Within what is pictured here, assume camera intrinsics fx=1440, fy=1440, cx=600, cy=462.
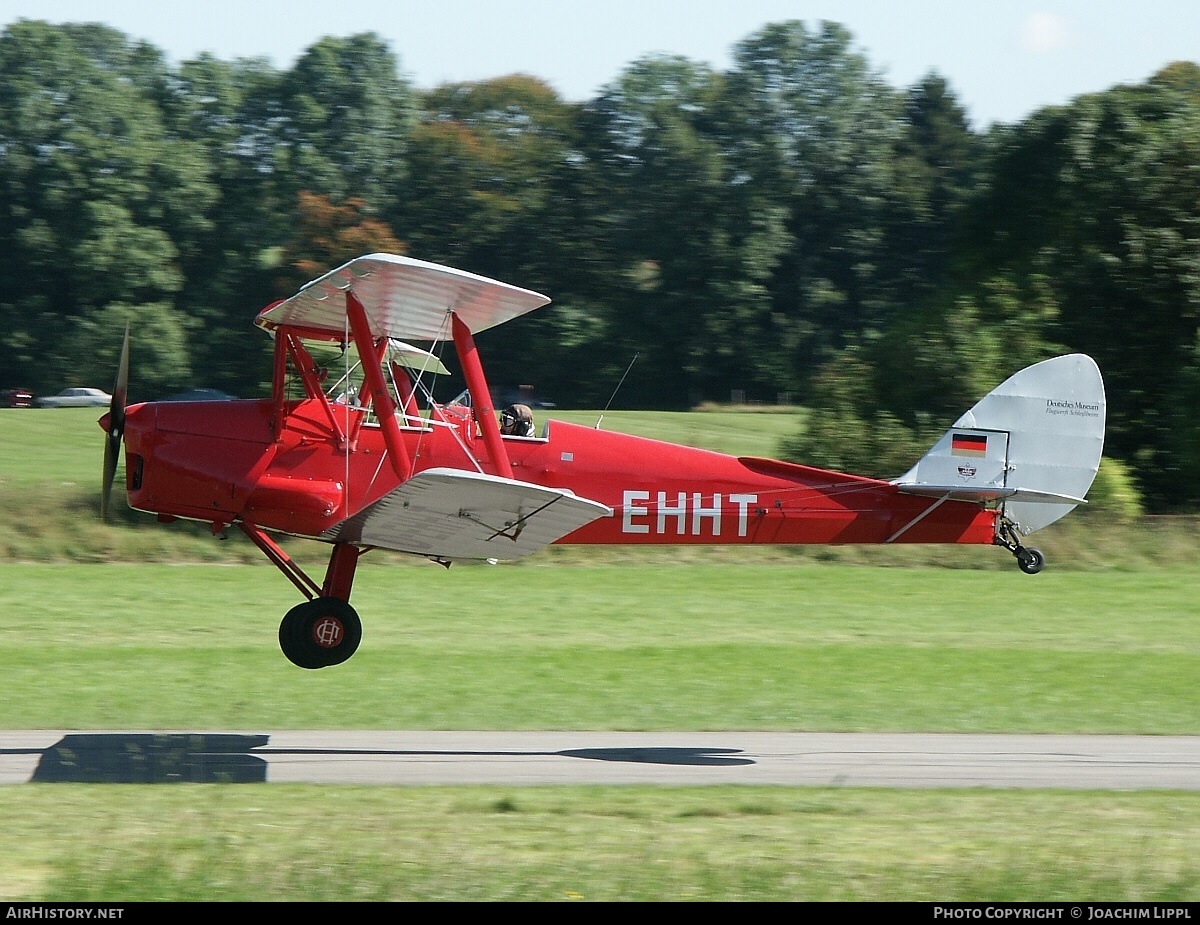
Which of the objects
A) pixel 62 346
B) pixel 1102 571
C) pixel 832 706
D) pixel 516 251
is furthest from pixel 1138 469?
pixel 62 346

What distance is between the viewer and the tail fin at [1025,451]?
11859 mm

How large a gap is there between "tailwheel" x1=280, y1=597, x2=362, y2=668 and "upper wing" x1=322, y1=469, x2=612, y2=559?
601 mm

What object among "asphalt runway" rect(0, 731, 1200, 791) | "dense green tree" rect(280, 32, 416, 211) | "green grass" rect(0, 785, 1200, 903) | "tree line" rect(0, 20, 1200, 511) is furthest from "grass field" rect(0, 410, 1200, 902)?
"dense green tree" rect(280, 32, 416, 211)

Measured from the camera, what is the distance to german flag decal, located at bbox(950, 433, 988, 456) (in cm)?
1198

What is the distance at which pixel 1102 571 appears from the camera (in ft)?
76.1

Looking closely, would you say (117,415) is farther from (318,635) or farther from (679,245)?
(679,245)

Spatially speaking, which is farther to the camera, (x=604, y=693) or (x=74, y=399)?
(x=74, y=399)

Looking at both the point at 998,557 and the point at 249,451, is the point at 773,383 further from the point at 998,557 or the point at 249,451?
the point at 249,451

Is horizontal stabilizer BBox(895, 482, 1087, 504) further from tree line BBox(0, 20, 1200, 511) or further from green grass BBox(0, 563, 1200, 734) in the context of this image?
tree line BBox(0, 20, 1200, 511)

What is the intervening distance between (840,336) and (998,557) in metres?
34.3

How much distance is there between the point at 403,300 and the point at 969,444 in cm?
485

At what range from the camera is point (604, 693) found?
13.6m

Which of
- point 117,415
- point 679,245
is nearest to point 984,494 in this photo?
point 117,415

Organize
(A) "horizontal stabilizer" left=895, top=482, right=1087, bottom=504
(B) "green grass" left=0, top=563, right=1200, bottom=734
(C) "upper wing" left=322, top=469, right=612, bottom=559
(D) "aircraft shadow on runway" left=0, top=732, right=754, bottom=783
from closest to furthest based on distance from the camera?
(C) "upper wing" left=322, top=469, right=612, bottom=559
(D) "aircraft shadow on runway" left=0, top=732, right=754, bottom=783
(A) "horizontal stabilizer" left=895, top=482, right=1087, bottom=504
(B) "green grass" left=0, top=563, right=1200, bottom=734
